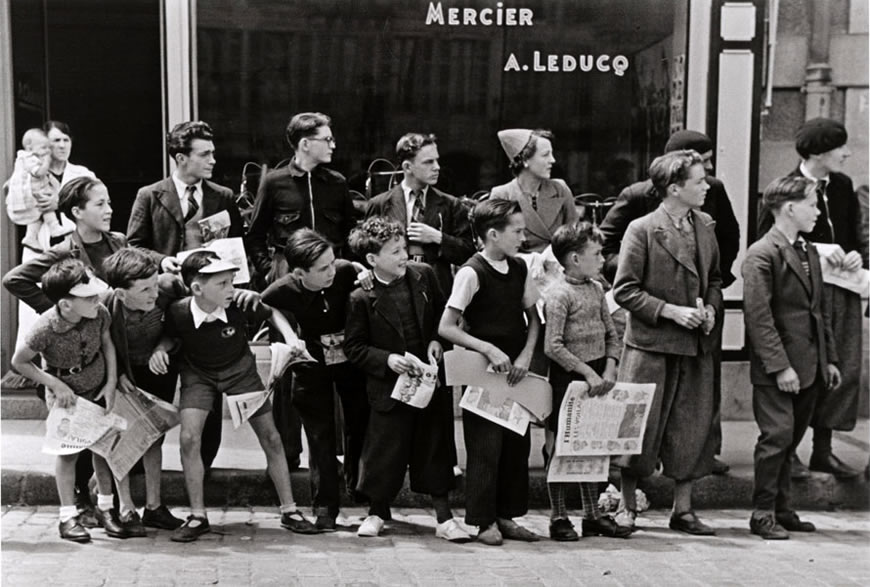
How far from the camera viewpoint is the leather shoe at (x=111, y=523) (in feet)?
21.5

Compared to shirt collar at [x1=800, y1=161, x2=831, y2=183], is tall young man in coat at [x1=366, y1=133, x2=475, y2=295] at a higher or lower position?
lower

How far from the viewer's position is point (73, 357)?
650cm

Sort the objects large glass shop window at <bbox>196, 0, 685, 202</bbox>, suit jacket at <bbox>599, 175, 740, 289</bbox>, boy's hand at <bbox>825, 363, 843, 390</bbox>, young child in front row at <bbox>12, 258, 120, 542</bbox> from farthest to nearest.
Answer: large glass shop window at <bbox>196, 0, 685, 202</bbox> → suit jacket at <bbox>599, 175, 740, 289</bbox> → boy's hand at <bbox>825, 363, 843, 390</bbox> → young child in front row at <bbox>12, 258, 120, 542</bbox>

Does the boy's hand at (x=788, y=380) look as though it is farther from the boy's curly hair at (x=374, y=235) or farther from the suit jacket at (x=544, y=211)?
the boy's curly hair at (x=374, y=235)

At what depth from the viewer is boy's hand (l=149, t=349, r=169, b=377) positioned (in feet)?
21.5

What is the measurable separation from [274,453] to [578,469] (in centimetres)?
152

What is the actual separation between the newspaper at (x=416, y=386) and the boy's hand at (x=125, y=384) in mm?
1280

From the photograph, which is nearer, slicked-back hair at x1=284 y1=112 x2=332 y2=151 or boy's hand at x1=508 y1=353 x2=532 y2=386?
boy's hand at x1=508 y1=353 x2=532 y2=386

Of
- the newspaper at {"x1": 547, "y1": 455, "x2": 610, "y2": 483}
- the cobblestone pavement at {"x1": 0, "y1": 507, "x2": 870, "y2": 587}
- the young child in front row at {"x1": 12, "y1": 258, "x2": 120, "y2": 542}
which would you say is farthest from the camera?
the newspaper at {"x1": 547, "y1": 455, "x2": 610, "y2": 483}

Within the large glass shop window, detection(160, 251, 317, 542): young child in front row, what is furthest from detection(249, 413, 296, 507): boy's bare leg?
the large glass shop window

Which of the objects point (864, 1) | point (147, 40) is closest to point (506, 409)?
point (147, 40)

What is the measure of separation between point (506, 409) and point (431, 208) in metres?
1.27

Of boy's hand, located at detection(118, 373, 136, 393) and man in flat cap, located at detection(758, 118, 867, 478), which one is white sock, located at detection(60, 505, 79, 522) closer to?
boy's hand, located at detection(118, 373, 136, 393)

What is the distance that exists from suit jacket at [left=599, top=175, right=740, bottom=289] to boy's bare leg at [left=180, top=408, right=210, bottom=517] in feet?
7.99
